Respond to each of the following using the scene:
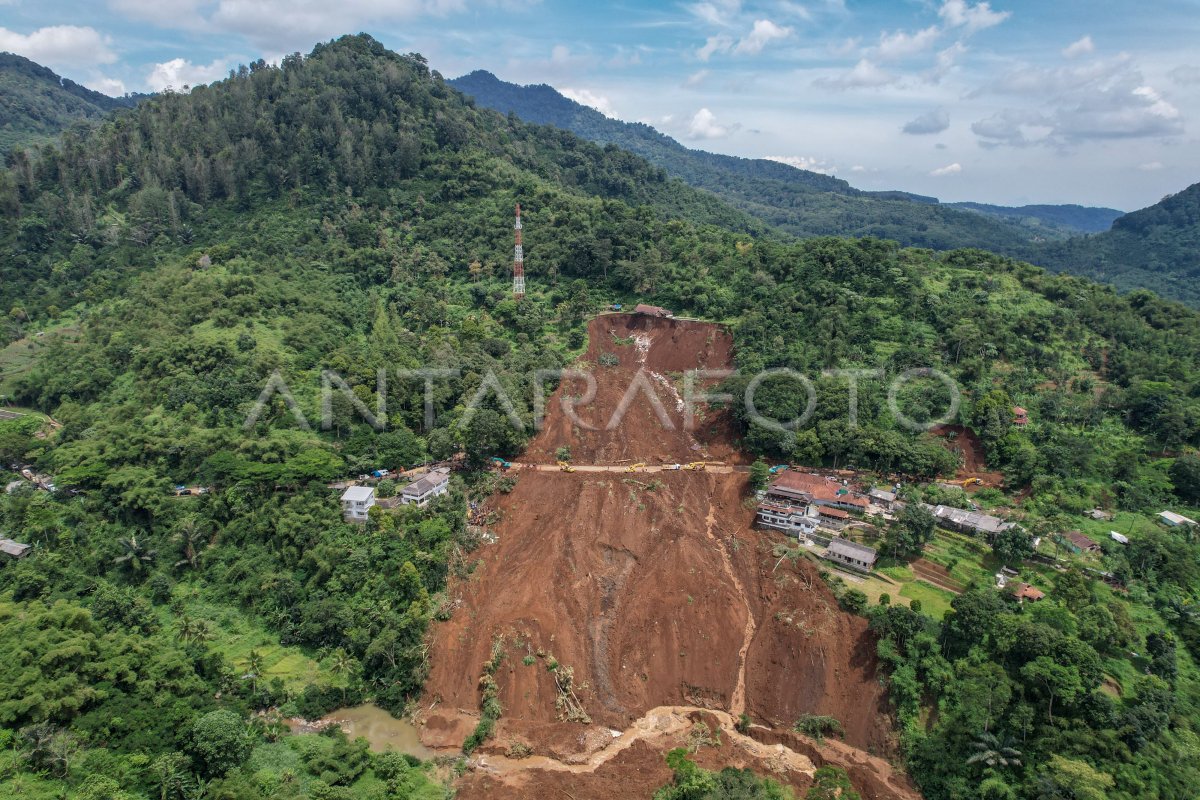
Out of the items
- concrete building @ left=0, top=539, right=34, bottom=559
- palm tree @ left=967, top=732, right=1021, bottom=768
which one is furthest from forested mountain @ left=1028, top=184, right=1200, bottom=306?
concrete building @ left=0, top=539, right=34, bottom=559

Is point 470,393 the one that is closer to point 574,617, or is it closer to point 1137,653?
point 574,617

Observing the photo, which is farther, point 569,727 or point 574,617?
point 574,617

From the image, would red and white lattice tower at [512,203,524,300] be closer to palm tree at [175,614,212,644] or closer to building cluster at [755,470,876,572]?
building cluster at [755,470,876,572]

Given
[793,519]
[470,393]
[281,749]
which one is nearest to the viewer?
[281,749]

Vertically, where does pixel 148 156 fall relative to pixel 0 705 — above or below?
above

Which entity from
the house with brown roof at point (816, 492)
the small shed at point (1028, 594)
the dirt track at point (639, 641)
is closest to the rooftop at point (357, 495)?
the dirt track at point (639, 641)

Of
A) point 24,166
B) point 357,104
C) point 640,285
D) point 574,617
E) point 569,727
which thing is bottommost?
point 569,727

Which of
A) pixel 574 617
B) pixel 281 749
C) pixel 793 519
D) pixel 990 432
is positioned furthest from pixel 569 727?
pixel 990 432
